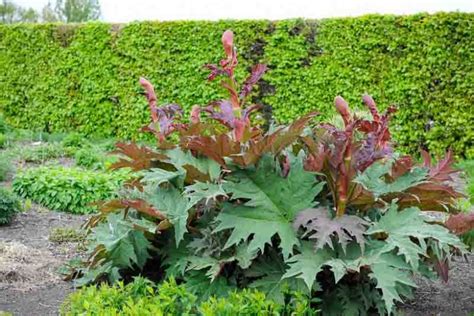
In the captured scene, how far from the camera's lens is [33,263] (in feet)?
13.1

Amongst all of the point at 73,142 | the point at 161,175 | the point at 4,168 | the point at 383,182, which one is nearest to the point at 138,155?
the point at 161,175

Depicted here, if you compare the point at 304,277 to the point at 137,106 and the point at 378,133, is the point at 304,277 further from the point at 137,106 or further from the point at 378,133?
the point at 137,106

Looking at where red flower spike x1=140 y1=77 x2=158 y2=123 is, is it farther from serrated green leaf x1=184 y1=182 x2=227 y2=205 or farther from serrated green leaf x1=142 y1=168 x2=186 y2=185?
serrated green leaf x1=184 y1=182 x2=227 y2=205

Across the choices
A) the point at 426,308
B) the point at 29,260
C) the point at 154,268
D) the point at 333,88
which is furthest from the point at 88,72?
the point at 426,308

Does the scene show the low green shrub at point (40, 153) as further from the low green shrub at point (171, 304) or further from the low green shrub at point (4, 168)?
the low green shrub at point (171, 304)

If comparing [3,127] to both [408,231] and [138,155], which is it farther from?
[408,231]

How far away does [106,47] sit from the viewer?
33.2 ft

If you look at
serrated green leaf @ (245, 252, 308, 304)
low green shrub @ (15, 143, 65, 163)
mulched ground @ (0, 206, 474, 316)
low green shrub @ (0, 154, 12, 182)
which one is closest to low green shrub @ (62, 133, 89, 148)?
low green shrub @ (15, 143, 65, 163)

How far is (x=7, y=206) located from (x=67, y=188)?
0.83 metres

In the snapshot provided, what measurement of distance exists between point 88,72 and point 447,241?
852cm

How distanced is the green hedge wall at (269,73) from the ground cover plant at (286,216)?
221 inches

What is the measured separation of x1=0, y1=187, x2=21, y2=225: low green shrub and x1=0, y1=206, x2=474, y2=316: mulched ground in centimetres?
17

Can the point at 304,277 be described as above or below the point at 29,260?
above

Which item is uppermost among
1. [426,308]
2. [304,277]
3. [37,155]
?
[304,277]
